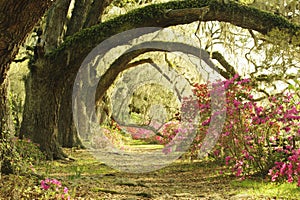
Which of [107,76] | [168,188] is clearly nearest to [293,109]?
[168,188]

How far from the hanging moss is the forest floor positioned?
265 cm

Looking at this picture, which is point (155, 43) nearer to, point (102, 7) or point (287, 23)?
point (102, 7)

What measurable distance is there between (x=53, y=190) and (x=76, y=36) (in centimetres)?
474

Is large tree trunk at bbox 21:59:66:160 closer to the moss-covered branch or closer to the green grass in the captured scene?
the moss-covered branch

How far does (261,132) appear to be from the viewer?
692cm

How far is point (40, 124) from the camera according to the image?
30.1 feet

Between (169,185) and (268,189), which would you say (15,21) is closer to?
(268,189)

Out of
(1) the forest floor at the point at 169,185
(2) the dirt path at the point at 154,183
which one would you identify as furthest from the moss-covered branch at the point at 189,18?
(1) the forest floor at the point at 169,185

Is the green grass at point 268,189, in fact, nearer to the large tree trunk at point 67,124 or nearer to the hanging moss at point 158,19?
the hanging moss at point 158,19

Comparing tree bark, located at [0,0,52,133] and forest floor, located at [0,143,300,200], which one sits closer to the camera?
tree bark, located at [0,0,52,133]

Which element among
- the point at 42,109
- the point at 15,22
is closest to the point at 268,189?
the point at 15,22

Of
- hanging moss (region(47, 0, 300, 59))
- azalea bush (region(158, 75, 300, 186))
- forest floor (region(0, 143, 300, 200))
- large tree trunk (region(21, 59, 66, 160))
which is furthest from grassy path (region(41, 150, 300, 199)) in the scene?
hanging moss (region(47, 0, 300, 59))

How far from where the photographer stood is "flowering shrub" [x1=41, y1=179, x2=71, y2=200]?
4534 mm

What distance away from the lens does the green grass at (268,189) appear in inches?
207
